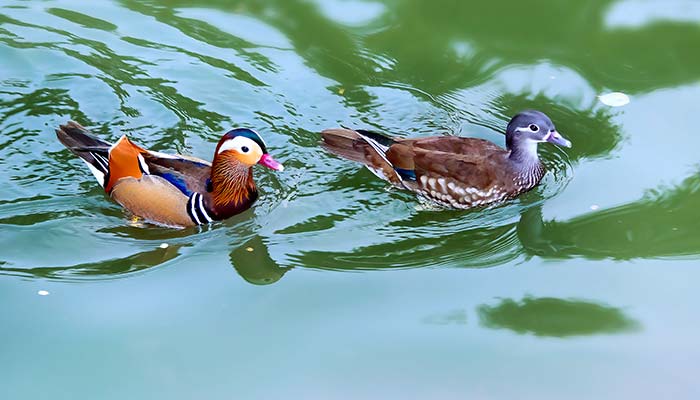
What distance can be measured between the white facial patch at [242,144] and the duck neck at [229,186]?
67 mm

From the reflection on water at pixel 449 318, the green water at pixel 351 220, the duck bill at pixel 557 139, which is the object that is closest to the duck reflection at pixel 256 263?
the green water at pixel 351 220

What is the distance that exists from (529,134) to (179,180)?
1.87 m

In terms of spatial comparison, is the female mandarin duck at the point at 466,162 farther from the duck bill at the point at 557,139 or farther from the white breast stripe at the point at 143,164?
the white breast stripe at the point at 143,164

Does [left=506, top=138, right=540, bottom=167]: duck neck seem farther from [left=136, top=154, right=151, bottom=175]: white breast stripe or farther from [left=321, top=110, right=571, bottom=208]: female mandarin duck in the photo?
[left=136, top=154, right=151, bottom=175]: white breast stripe

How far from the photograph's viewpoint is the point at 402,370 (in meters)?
3.70

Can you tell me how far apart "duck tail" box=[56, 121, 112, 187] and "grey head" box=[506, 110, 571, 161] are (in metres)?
2.16

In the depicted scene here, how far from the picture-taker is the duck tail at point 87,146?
17.0 ft

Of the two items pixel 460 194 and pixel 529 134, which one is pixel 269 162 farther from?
pixel 529 134

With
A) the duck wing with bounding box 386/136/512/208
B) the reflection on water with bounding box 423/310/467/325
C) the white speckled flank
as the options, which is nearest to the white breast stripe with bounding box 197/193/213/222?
the duck wing with bounding box 386/136/512/208

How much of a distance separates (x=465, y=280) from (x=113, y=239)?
5.74 feet

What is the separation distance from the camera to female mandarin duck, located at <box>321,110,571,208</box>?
5195 mm

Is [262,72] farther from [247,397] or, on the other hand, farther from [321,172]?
[247,397]

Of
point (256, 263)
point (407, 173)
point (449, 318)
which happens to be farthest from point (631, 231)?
point (256, 263)

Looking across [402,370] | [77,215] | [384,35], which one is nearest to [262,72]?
[384,35]
